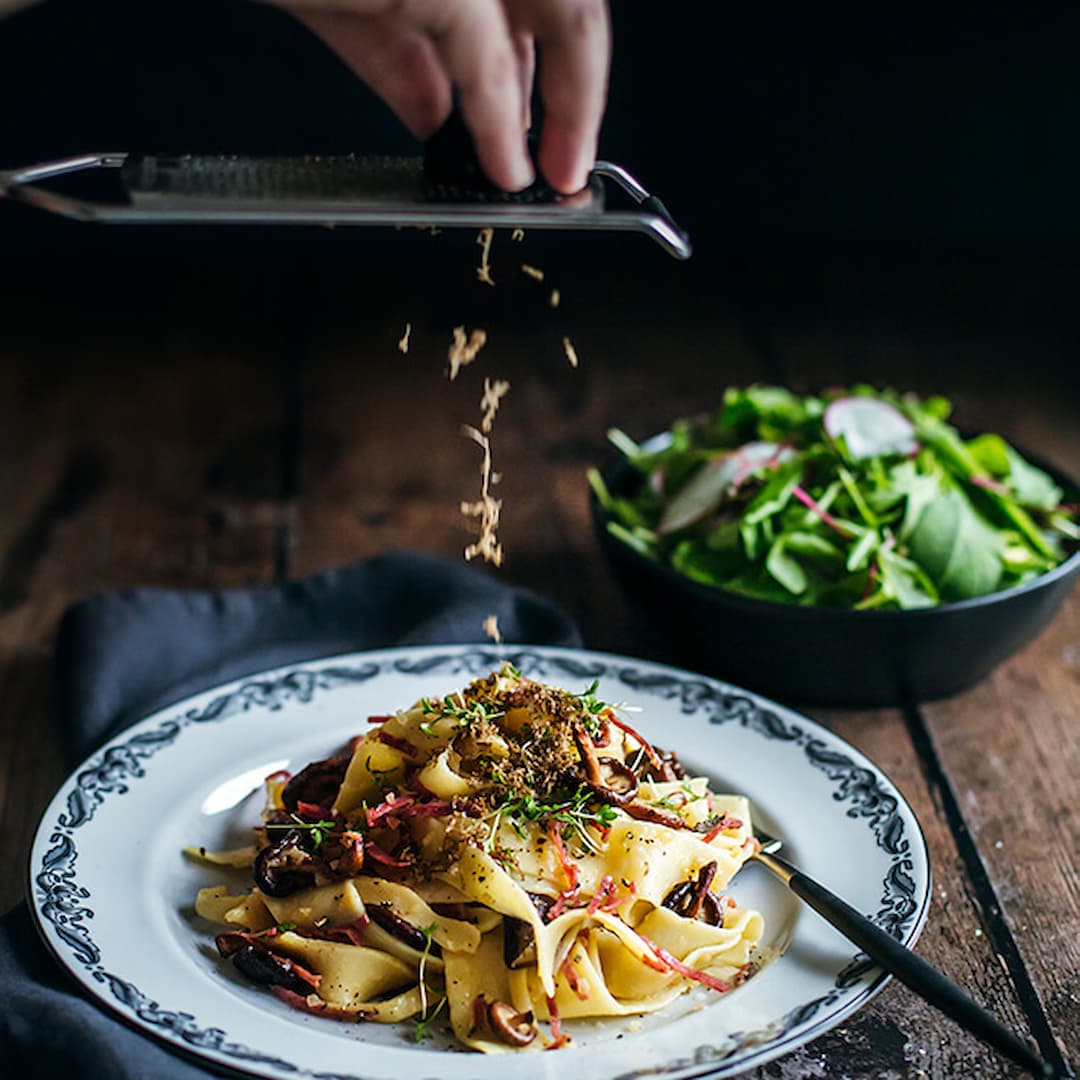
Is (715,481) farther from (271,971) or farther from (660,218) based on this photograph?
(271,971)

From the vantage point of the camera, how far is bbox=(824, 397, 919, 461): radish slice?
10.9 feet

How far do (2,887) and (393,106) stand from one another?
1435 millimetres

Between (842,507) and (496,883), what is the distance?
1362 mm

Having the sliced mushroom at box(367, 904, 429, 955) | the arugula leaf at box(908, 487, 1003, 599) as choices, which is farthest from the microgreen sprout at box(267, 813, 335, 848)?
the arugula leaf at box(908, 487, 1003, 599)

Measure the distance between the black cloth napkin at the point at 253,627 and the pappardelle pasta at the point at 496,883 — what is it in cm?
66

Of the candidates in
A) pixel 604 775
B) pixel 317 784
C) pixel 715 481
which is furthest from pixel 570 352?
pixel 715 481

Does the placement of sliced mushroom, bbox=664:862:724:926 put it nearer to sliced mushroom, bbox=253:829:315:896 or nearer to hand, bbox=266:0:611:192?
sliced mushroom, bbox=253:829:315:896

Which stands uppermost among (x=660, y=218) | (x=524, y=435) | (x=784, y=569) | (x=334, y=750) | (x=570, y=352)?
(x=660, y=218)

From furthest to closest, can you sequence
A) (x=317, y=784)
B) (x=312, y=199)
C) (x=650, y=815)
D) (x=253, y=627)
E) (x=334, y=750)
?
(x=253, y=627) < (x=334, y=750) < (x=317, y=784) < (x=650, y=815) < (x=312, y=199)

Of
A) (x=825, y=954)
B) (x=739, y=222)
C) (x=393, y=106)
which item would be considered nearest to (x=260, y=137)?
(x=739, y=222)

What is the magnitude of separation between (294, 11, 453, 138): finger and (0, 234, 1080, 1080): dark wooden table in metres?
1.36

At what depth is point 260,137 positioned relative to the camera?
232 inches

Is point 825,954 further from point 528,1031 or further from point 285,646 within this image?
point 285,646

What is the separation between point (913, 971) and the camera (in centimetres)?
199
